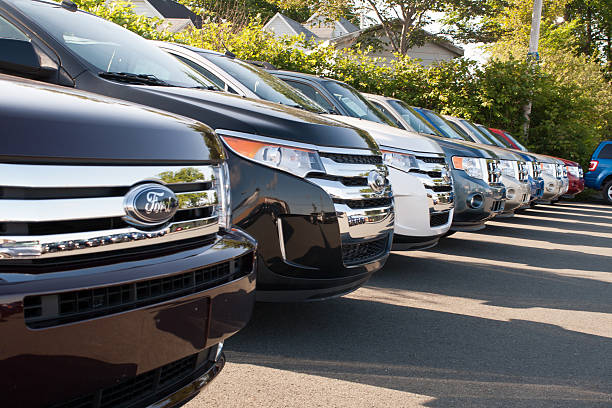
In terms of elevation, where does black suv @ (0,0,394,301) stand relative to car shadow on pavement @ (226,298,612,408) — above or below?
above

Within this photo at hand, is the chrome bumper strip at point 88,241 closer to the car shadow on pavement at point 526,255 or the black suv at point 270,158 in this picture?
the black suv at point 270,158

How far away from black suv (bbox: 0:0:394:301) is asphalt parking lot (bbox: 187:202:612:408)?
0.44 m

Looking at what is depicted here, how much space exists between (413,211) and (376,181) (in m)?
1.68

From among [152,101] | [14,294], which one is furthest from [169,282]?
[152,101]

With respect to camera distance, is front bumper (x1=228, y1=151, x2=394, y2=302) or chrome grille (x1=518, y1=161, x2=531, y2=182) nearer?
front bumper (x1=228, y1=151, x2=394, y2=302)

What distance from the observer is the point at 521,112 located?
60.8 ft

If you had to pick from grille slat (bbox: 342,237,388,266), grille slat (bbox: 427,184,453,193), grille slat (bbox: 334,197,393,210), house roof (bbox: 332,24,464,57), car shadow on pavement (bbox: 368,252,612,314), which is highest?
house roof (bbox: 332,24,464,57)

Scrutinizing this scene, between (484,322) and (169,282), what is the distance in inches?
130

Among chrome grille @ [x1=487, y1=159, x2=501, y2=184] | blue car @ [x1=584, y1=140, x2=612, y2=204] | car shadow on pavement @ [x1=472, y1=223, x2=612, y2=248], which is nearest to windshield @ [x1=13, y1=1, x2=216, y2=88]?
chrome grille @ [x1=487, y1=159, x2=501, y2=184]

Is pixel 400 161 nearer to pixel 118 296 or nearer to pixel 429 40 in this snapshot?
pixel 118 296

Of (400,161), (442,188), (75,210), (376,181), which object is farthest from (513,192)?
(75,210)

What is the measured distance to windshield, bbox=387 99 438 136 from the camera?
29.1ft

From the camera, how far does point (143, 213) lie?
77.5 inches

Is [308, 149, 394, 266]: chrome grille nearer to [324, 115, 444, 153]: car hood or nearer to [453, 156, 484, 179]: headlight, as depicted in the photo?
[324, 115, 444, 153]: car hood
